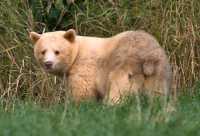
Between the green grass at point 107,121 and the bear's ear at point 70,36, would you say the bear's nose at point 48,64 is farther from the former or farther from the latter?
the green grass at point 107,121

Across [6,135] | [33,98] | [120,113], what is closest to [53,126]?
[6,135]

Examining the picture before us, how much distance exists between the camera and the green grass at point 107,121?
19.6ft

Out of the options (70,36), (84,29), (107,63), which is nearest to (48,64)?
(70,36)

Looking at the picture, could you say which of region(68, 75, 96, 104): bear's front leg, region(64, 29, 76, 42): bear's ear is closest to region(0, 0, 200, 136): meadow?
region(68, 75, 96, 104): bear's front leg

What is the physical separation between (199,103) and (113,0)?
151 inches

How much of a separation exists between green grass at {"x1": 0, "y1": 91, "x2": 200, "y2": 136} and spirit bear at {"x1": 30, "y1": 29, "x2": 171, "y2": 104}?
772mm

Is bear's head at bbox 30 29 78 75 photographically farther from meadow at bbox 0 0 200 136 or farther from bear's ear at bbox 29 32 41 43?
meadow at bbox 0 0 200 136

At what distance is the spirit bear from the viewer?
877 centimetres

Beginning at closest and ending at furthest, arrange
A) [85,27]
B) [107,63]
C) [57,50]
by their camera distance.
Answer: [107,63] < [57,50] < [85,27]

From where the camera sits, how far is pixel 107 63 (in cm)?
923

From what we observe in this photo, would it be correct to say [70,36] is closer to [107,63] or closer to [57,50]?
[57,50]

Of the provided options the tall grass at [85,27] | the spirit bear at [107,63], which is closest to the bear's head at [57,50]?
the spirit bear at [107,63]

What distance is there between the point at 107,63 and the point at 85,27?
2.62 m

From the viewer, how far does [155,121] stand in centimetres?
635
